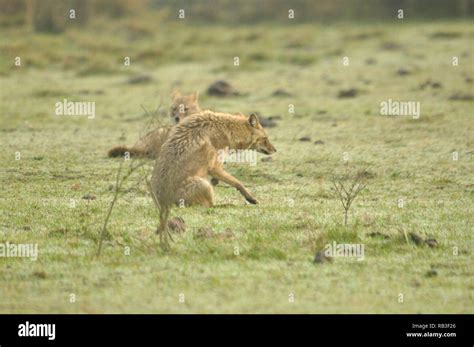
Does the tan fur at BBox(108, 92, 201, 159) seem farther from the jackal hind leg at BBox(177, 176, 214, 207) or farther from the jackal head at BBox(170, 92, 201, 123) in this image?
the jackal hind leg at BBox(177, 176, 214, 207)

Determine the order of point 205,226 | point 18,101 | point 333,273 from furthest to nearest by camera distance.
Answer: point 18,101 < point 205,226 < point 333,273

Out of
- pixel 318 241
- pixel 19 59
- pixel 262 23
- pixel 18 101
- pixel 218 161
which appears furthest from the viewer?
pixel 262 23

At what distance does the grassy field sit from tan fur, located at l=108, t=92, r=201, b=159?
10.9 inches

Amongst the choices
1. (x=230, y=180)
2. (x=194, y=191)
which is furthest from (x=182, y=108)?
(x=194, y=191)

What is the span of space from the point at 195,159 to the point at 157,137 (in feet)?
8.87

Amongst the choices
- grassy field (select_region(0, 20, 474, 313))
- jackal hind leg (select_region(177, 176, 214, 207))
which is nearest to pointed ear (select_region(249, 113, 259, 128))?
grassy field (select_region(0, 20, 474, 313))

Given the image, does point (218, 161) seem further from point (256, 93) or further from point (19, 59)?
point (19, 59)

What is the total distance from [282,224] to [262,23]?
3519cm

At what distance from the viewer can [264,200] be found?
1120cm

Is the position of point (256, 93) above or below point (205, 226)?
above

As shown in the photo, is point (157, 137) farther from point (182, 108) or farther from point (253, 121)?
point (253, 121)

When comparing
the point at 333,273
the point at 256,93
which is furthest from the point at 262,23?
the point at 333,273

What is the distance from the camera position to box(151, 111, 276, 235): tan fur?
10.2 m

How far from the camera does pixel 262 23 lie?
44.2 metres
